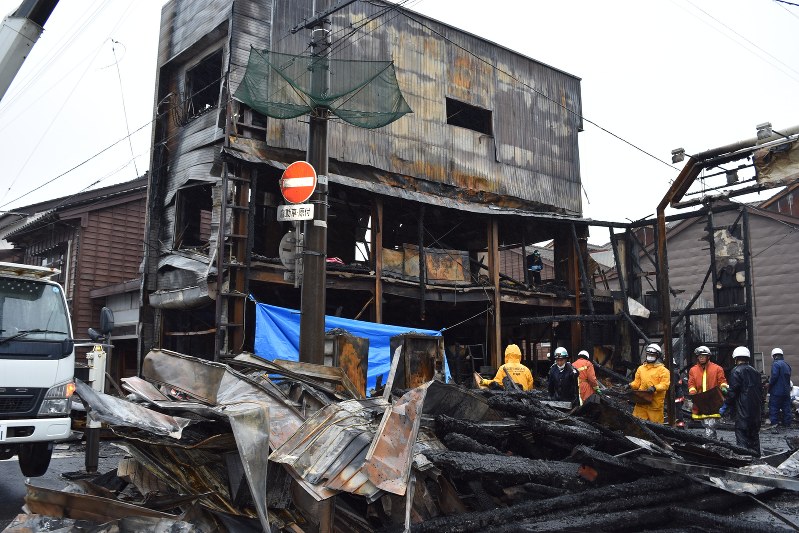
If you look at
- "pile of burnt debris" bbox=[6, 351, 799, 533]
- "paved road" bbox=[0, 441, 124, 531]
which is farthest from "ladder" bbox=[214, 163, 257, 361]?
"pile of burnt debris" bbox=[6, 351, 799, 533]

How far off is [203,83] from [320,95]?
10.8 metres

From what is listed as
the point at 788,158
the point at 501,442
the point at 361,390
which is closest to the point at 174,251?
the point at 361,390

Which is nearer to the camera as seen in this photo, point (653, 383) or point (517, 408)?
point (517, 408)

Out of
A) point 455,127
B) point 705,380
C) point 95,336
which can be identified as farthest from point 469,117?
point 95,336

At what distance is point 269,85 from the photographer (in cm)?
1040

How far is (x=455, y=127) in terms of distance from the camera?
64.6 feet

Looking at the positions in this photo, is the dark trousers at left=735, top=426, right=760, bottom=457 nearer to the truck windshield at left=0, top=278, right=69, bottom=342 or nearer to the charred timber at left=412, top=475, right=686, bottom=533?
the charred timber at left=412, top=475, right=686, bottom=533

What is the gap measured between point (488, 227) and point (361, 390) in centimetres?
1146

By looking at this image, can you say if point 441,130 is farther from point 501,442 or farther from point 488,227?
point 501,442

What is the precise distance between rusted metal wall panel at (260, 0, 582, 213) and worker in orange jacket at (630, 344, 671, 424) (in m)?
10.0

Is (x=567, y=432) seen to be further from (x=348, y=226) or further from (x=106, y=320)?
(x=348, y=226)

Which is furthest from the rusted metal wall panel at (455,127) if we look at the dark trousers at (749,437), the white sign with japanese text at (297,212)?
the dark trousers at (749,437)

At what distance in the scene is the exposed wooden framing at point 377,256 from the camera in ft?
55.1

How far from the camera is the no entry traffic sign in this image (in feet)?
29.4
